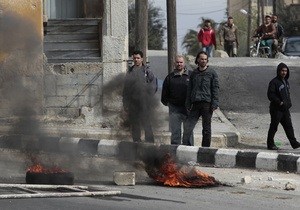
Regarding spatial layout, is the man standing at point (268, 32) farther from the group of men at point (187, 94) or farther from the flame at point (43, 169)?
the flame at point (43, 169)

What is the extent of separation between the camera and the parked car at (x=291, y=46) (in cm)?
3371

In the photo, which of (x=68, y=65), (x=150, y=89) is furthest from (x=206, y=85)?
(x=68, y=65)

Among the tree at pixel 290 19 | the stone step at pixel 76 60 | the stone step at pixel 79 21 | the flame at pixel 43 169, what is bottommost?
the flame at pixel 43 169

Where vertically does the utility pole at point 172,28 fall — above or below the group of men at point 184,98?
above

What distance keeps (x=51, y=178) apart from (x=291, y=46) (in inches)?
961

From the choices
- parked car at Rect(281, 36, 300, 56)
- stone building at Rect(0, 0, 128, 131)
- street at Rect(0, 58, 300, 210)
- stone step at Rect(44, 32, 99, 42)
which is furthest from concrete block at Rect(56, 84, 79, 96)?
parked car at Rect(281, 36, 300, 56)

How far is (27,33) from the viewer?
1278cm

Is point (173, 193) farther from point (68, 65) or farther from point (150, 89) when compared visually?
point (68, 65)

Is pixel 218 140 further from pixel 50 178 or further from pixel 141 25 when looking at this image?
pixel 50 178

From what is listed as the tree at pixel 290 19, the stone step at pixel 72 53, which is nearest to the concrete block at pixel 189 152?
the stone step at pixel 72 53

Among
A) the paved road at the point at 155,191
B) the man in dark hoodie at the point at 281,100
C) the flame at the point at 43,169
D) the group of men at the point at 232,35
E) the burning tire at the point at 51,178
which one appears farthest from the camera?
the group of men at the point at 232,35

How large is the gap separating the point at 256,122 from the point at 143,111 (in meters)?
7.93

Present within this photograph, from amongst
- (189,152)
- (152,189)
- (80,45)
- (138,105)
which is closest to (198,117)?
(189,152)

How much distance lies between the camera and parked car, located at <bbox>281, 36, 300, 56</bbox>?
33706 millimetres
